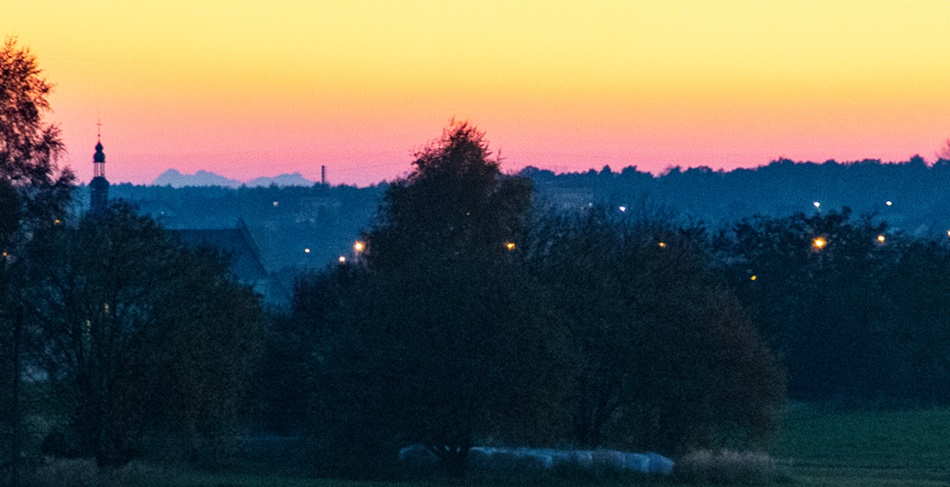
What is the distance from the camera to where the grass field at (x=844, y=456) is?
29031 millimetres

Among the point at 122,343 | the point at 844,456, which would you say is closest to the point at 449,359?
the point at 122,343

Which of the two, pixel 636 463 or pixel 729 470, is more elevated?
pixel 636 463

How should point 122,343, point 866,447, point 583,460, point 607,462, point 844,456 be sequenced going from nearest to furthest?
point 122,343, point 583,460, point 607,462, point 844,456, point 866,447

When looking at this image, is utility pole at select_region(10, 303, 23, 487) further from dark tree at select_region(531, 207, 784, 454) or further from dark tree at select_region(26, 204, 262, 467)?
dark tree at select_region(531, 207, 784, 454)

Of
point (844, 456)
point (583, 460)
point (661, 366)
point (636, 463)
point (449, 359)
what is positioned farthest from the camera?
point (844, 456)

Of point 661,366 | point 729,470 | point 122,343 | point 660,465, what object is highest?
point 122,343

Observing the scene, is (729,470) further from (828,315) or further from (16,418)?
(828,315)

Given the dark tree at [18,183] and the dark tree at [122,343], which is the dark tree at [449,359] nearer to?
the dark tree at [122,343]

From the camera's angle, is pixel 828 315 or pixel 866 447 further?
pixel 828 315

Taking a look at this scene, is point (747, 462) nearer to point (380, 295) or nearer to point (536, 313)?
point (536, 313)

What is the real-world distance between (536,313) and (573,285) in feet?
28.5

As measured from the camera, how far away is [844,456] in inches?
1955

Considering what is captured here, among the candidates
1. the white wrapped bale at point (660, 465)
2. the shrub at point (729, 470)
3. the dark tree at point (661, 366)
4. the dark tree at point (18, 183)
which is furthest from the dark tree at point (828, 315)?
the dark tree at point (18, 183)

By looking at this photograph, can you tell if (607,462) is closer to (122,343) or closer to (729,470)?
(729,470)
